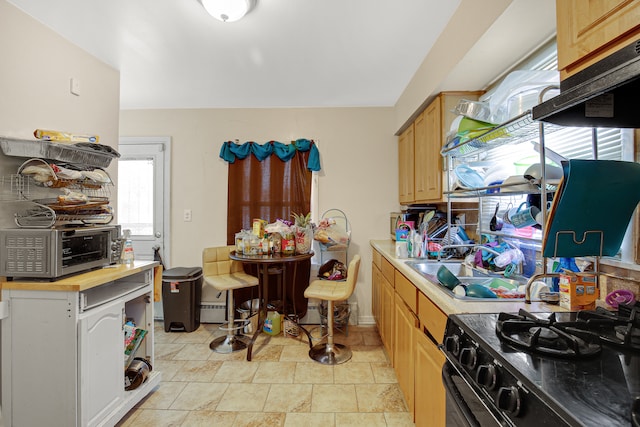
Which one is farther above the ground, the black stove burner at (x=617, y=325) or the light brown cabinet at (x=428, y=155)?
the light brown cabinet at (x=428, y=155)

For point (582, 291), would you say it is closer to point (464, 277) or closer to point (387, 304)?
point (464, 277)

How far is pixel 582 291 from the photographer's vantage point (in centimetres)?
104

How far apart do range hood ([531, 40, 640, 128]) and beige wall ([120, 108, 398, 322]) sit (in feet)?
7.96

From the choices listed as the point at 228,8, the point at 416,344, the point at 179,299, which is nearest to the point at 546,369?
the point at 416,344

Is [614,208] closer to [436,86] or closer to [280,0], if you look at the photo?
[436,86]

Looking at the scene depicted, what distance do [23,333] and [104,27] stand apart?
6.27 feet

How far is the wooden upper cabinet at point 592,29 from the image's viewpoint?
0.67 metres

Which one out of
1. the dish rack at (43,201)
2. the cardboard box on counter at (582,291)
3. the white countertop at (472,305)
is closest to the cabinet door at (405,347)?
the white countertop at (472,305)

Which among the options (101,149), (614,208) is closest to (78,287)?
(101,149)

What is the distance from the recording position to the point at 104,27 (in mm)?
1913

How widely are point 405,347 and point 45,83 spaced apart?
278cm

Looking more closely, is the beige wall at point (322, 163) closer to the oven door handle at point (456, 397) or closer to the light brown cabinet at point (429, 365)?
the light brown cabinet at point (429, 365)

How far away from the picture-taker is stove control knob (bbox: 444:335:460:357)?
2.96 ft

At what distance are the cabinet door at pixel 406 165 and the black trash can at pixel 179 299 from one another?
7.94 ft
